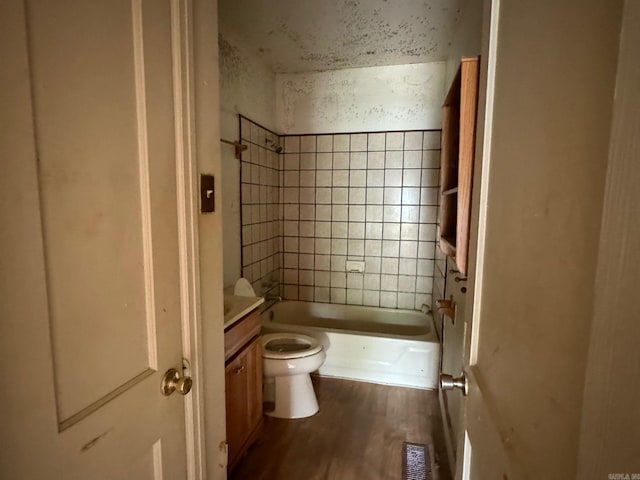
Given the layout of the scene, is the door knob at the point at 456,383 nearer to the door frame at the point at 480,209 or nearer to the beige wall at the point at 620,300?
the door frame at the point at 480,209

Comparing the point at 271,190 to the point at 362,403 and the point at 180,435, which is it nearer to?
the point at 362,403

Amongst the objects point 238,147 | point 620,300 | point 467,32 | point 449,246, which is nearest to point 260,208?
point 238,147

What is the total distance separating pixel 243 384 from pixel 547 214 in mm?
1553

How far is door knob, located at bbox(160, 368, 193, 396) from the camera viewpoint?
29.3 inches

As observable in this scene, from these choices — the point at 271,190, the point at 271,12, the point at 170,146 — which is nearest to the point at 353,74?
the point at 271,12

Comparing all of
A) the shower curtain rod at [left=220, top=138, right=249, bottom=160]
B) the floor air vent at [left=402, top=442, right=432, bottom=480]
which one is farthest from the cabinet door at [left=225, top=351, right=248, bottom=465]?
the shower curtain rod at [left=220, top=138, right=249, bottom=160]

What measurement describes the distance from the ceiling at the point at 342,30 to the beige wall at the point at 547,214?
157cm

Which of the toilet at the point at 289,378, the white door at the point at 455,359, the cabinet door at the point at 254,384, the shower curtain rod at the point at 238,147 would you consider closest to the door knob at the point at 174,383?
the cabinet door at the point at 254,384

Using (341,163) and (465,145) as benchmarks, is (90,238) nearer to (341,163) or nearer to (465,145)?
(465,145)

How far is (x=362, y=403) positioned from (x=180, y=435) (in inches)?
63.0

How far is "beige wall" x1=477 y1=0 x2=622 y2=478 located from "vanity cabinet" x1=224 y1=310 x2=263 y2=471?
1153 mm

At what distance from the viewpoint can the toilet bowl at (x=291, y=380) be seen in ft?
6.39

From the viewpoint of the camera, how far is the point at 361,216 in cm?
293

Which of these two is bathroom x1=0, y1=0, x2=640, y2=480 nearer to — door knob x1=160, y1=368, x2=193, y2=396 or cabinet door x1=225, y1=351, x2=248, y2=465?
door knob x1=160, y1=368, x2=193, y2=396
